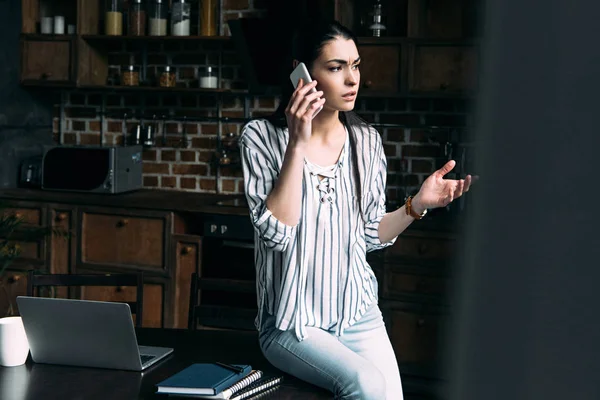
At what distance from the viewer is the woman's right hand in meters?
1.60

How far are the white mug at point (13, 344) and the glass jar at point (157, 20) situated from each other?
2.68 metres

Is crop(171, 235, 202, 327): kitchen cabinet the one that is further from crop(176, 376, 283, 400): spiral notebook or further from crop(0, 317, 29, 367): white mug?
crop(176, 376, 283, 400): spiral notebook

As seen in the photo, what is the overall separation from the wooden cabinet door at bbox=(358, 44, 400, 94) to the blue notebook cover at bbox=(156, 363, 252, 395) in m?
2.35

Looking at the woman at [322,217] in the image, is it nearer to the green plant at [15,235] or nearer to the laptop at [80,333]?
the laptop at [80,333]

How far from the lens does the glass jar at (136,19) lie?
3.91 meters

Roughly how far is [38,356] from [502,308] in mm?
1480

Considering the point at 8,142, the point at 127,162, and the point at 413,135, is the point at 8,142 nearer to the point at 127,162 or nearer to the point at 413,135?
the point at 127,162

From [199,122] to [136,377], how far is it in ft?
9.28

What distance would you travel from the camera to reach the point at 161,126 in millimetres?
4168

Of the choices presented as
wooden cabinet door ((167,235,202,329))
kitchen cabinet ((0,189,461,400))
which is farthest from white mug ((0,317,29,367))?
wooden cabinet door ((167,235,202,329))

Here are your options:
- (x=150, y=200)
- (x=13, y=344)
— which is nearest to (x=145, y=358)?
(x=13, y=344)

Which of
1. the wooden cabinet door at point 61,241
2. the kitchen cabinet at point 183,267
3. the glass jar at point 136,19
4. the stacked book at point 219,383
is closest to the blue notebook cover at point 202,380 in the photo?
the stacked book at point 219,383

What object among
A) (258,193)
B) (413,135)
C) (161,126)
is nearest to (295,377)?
(258,193)

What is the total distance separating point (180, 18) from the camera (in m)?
3.84
